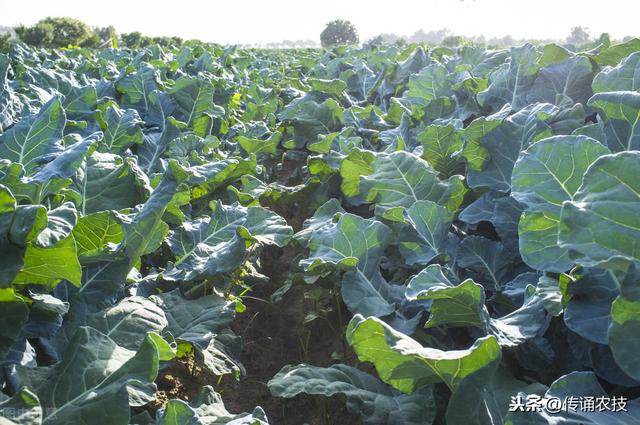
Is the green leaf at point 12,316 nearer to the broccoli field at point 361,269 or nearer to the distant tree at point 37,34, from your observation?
the broccoli field at point 361,269

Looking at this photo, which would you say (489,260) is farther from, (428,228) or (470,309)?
(470,309)

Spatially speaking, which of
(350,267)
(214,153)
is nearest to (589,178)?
(350,267)

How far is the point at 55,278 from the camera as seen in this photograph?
1458 millimetres

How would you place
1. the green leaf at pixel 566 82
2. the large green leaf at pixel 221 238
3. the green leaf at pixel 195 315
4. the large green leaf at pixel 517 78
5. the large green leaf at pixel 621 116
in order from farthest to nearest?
1. the large green leaf at pixel 517 78
2. the green leaf at pixel 566 82
3. the large green leaf at pixel 221 238
4. the green leaf at pixel 195 315
5. the large green leaf at pixel 621 116

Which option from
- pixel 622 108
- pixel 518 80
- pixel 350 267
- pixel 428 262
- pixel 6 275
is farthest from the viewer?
pixel 518 80

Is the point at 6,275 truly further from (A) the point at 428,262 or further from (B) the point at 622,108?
(B) the point at 622,108

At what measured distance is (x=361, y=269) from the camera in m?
2.05

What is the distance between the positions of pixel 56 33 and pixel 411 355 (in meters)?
26.8

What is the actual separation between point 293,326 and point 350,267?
3.95ft

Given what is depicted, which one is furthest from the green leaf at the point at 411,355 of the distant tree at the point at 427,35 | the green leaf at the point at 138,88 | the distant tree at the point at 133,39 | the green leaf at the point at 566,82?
the distant tree at the point at 427,35

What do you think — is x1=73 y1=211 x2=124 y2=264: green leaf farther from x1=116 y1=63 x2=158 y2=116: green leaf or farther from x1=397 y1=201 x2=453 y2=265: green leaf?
x1=116 y1=63 x2=158 y2=116: green leaf

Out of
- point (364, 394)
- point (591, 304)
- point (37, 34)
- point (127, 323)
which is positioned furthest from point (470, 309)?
point (37, 34)

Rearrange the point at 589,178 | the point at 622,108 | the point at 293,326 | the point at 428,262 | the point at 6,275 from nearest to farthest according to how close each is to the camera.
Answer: the point at 589,178 < the point at 6,275 < the point at 622,108 < the point at 428,262 < the point at 293,326

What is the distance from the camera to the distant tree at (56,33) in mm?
22719
